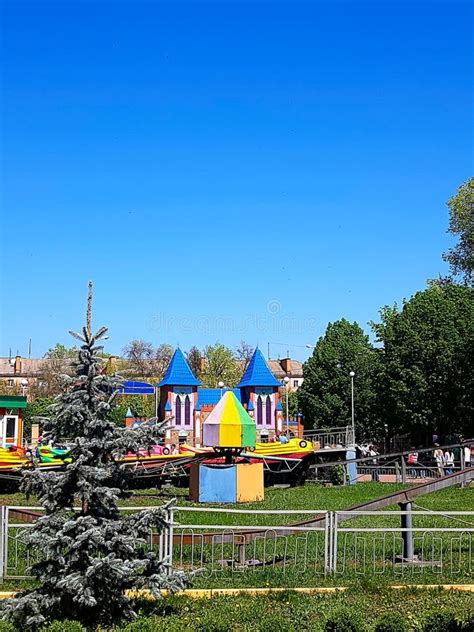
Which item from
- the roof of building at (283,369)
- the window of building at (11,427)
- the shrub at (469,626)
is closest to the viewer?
the shrub at (469,626)

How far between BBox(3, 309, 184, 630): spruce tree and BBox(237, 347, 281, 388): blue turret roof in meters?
37.7

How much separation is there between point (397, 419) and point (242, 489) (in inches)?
1004

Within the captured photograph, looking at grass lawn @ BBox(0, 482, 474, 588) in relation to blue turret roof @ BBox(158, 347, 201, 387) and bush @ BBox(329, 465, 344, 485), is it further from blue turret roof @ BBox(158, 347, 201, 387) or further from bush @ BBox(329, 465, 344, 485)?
blue turret roof @ BBox(158, 347, 201, 387)

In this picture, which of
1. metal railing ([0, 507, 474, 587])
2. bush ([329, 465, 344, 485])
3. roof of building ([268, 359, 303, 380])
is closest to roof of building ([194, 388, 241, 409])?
bush ([329, 465, 344, 485])

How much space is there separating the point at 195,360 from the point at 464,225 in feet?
130

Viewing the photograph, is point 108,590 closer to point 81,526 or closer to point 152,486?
point 81,526

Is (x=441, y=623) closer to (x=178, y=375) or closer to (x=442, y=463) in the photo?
(x=442, y=463)

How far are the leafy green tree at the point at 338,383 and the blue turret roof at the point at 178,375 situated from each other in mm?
12559

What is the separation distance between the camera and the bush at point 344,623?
8.04 m

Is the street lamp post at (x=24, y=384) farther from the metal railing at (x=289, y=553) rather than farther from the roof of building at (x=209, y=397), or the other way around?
the metal railing at (x=289, y=553)

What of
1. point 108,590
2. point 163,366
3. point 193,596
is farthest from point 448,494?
point 163,366

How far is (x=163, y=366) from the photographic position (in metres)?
87.9

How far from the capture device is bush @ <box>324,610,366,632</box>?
26.4ft

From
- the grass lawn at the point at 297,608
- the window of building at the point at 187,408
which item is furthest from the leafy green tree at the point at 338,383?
the grass lawn at the point at 297,608
